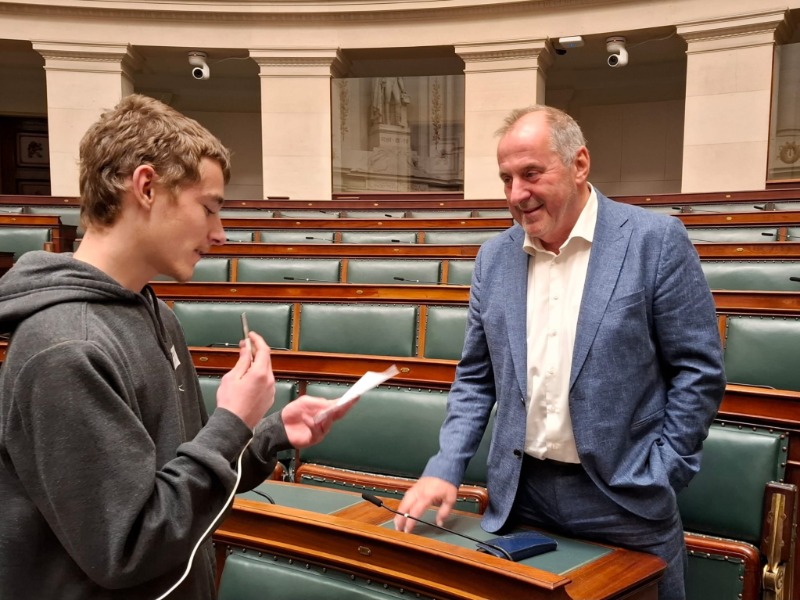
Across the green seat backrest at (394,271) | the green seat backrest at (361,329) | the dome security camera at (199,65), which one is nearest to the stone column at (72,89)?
the dome security camera at (199,65)

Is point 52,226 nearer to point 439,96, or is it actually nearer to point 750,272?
point 750,272

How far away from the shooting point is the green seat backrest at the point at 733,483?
2.37ft

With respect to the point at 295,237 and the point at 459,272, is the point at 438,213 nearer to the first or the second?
the point at 295,237

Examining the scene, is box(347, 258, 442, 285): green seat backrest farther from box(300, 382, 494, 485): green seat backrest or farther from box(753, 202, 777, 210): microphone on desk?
box(753, 202, 777, 210): microphone on desk

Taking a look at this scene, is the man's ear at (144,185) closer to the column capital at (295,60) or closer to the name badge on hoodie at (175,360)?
the name badge on hoodie at (175,360)

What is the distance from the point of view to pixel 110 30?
376 cm

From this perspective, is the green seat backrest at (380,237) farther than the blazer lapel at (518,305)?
Yes

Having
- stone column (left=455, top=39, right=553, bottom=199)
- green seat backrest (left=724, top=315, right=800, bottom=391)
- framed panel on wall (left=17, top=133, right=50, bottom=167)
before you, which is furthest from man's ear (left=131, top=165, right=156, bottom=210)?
framed panel on wall (left=17, top=133, right=50, bottom=167)

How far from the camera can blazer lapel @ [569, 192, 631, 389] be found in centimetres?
58

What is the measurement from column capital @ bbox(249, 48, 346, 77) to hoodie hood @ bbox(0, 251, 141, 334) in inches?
147

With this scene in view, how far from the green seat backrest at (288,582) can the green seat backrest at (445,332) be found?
0.85 m

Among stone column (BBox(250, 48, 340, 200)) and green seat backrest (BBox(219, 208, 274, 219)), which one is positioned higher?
stone column (BBox(250, 48, 340, 200))

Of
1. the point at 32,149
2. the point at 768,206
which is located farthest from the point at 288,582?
the point at 32,149

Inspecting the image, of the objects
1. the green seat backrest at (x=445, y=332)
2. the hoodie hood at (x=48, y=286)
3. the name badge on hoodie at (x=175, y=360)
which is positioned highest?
the hoodie hood at (x=48, y=286)
